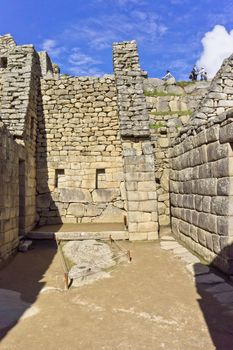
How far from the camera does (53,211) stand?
10125 mm

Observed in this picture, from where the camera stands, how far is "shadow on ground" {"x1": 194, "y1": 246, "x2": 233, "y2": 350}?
11.1 feet

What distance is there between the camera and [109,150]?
10328 mm

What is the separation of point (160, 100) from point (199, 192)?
17.1 feet

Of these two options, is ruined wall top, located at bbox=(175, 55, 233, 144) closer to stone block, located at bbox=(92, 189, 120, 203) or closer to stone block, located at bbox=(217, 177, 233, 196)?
stone block, located at bbox=(217, 177, 233, 196)

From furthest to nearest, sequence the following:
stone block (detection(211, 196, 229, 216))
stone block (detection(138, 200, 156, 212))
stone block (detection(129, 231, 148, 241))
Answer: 1. stone block (detection(138, 200, 156, 212))
2. stone block (detection(129, 231, 148, 241))
3. stone block (detection(211, 196, 229, 216))

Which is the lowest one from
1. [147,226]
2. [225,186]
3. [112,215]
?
[147,226]

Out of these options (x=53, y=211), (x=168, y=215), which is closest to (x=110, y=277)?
(x=168, y=215)

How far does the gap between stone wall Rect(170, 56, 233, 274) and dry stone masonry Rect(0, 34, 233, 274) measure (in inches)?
1.1

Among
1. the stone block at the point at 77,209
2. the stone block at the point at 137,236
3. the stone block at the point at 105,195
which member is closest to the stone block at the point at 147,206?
the stone block at the point at 137,236

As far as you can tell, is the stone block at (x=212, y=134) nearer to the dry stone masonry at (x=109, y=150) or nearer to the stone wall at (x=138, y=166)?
the dry stone masonry at (x=109, y=150)

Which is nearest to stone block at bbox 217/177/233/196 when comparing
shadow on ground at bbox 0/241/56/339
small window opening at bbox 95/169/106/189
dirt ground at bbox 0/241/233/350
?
dirt ground at bbox 0/241/233/350

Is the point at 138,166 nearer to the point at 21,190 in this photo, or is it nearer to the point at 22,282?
the point at 21,190

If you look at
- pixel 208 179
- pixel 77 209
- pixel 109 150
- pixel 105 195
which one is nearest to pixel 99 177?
pixel 105 195

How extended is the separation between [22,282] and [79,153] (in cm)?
562
